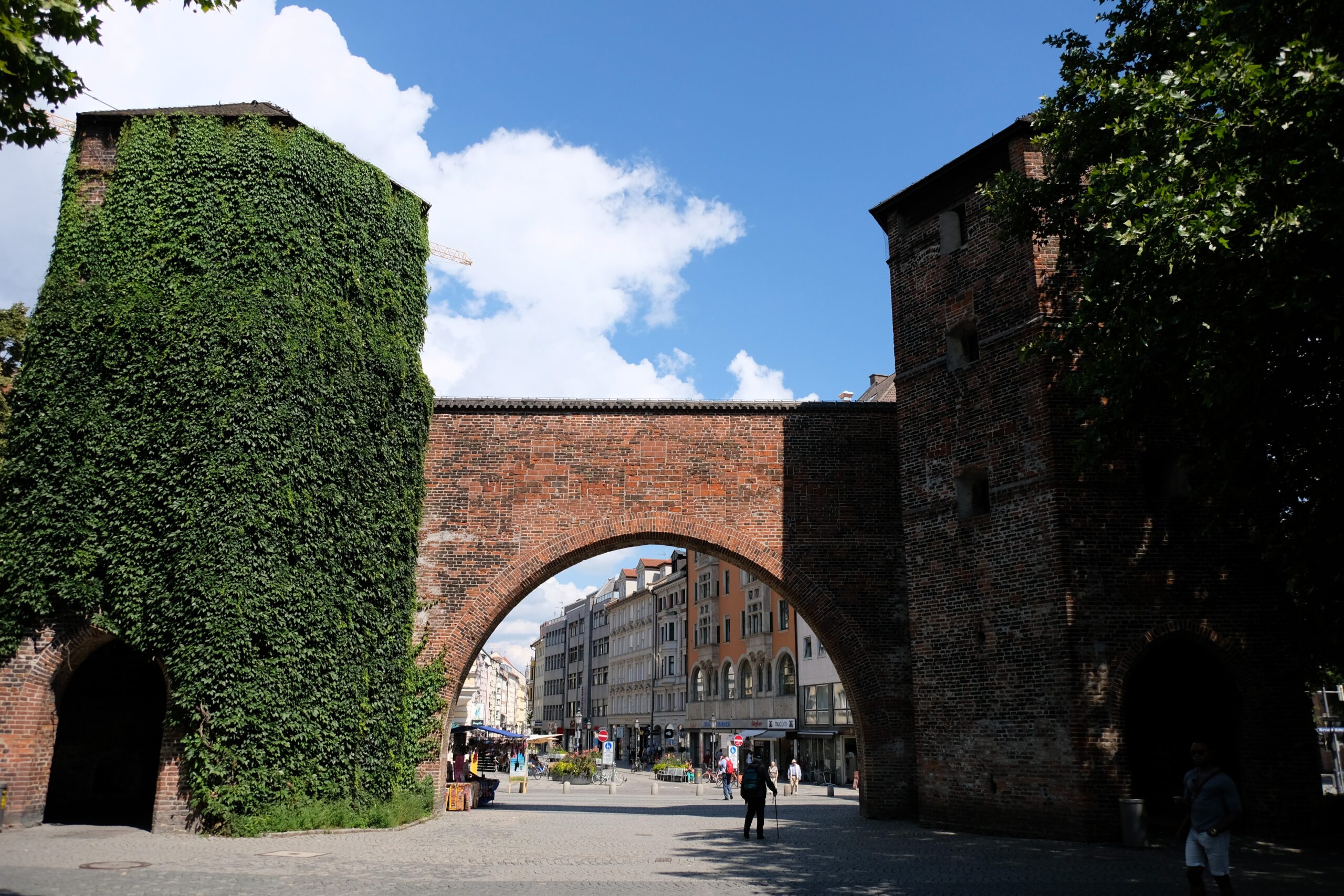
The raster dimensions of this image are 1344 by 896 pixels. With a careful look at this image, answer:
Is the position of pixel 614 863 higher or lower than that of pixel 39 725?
lower

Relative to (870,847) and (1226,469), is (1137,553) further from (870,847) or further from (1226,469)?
(870,847)

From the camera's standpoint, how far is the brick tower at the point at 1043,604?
1471 cm

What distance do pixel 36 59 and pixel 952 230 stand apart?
50.2 ft

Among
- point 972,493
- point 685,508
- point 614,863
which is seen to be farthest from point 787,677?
point 614,863

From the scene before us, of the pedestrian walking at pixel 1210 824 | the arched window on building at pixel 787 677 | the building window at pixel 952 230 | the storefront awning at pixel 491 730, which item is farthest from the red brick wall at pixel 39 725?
the arched window on building at pixel 787 677

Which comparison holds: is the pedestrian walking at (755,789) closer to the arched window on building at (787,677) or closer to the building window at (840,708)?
the building window at (840,708)

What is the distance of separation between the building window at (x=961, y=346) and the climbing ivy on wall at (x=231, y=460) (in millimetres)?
10320

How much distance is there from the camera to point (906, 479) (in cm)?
1838

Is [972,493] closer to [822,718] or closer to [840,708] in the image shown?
[840,708]

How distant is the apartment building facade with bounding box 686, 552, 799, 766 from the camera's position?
47625 mm

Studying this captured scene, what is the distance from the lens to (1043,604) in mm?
15211

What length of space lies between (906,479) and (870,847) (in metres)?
7.01

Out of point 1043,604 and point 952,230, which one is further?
point 952,230

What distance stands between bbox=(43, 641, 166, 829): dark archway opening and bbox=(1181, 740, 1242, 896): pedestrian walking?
16.4m
